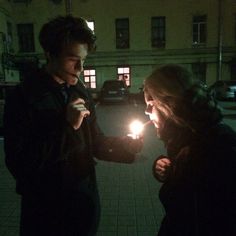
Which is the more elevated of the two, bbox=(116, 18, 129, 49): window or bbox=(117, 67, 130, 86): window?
bbox=(116, 18, 129, 49): window

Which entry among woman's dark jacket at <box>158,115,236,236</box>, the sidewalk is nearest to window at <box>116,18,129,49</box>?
the sidewalk

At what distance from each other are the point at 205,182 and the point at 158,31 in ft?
91.9

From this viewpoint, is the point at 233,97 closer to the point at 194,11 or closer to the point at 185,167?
the point at 194,11

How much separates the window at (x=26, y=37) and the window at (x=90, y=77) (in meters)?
5.36

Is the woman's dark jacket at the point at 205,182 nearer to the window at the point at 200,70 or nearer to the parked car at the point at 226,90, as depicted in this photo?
the parked car at the point at 226,90

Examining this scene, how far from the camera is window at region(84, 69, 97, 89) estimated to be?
28.5 meters

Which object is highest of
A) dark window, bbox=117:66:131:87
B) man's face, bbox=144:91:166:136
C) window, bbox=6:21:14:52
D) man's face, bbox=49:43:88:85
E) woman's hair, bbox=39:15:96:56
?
window, bbox=6:21:14:52

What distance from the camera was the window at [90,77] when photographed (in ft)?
93.6

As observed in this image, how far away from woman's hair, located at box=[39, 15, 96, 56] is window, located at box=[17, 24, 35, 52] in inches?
1124

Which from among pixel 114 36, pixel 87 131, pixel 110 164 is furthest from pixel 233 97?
pixel 87 131

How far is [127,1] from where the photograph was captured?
2777cm

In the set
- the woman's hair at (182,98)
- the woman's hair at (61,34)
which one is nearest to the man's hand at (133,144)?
the woman's hair at (182,98)

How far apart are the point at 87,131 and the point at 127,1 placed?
2772 cm

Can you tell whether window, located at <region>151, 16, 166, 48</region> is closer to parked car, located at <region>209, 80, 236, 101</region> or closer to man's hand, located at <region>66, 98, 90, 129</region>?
parked car, located at <region>209, 80, 236, 101</region>
